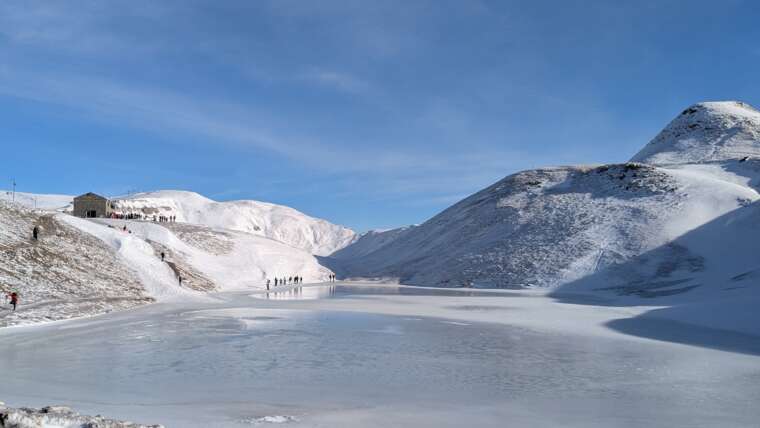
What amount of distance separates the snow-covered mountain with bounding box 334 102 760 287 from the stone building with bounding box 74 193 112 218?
4834 centimetres

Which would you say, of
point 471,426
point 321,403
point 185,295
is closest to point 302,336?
point 321,403

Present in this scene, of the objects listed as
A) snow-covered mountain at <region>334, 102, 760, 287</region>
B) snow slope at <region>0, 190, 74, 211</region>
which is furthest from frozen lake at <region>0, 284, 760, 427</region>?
snow slope at <region>0, 190, 74, 211</region>

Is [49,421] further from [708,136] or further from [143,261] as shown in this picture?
[708,136]

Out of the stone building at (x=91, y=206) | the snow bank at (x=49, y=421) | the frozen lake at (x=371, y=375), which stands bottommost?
the frozen lake at (x=371, y=375)

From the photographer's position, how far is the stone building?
80.9 meters

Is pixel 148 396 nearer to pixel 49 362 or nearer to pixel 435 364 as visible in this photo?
pixel 49 362

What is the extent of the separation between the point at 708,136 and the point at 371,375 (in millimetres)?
151214

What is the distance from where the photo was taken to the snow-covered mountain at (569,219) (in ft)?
252

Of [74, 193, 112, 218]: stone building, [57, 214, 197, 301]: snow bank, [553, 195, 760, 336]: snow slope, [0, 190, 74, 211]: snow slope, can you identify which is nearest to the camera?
[57, 214, 197, 301]: snow bank

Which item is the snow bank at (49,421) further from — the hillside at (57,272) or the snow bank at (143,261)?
the snow bank at (143,261)

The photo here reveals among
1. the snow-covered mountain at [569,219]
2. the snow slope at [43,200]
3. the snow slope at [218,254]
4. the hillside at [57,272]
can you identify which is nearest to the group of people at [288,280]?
the snow slope at [218,254]

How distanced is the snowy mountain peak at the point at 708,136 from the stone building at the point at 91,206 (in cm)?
11735

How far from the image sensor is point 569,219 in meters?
89.0

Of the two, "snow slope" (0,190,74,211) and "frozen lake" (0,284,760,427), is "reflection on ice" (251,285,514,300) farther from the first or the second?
"snow slope" (0,190,74,211)
